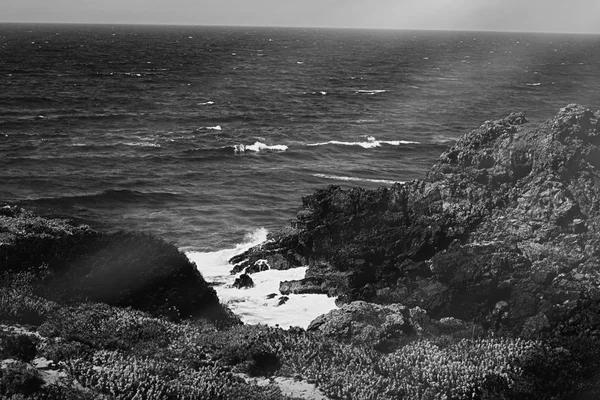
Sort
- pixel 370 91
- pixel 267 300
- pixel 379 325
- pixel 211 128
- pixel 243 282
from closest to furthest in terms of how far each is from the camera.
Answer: pixel 379 325
pixel 267 300
pixel 243 282
pixel 211 128
pixel 370 91

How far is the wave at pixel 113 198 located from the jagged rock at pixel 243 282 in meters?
19.4

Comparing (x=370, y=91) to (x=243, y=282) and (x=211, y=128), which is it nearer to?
(x=211, y=128)

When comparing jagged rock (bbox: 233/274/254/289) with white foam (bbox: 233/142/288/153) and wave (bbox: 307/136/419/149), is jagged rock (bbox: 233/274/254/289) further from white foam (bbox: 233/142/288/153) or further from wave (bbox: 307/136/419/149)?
wave (bbox: 307/136/419/149)

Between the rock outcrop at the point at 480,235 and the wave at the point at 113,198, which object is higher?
the rock outcrop at the point at 480,235

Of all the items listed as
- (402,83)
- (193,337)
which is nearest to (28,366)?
(193,337)

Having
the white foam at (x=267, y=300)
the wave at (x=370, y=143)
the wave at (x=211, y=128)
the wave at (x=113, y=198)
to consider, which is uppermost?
the wave at (x=211, y=128)

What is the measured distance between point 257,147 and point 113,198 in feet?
66.8

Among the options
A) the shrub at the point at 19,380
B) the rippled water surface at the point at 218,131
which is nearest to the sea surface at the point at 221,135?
the rippled water surface at the point at 218,131

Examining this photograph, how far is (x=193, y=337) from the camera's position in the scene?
63.2 ft

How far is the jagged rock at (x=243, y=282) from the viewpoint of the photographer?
100.0ft

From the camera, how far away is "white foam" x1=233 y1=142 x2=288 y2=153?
6565cm

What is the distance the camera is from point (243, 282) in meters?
30.6

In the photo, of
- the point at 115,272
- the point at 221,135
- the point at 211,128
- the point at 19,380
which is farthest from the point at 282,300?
the point at 211,128

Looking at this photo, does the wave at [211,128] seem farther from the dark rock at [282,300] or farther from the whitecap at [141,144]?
the dark rock at [282,300]
